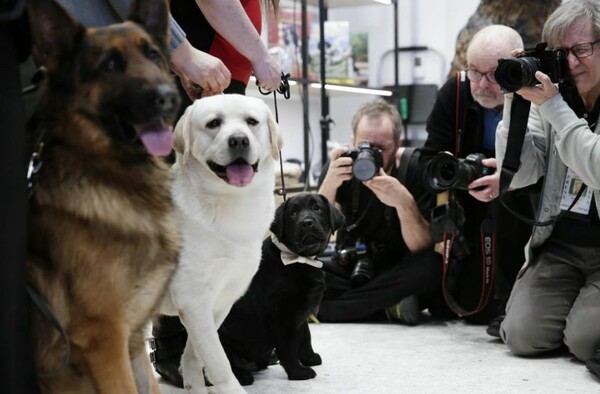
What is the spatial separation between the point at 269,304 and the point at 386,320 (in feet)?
3.86

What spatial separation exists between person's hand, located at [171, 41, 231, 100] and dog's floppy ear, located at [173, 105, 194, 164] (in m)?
0.09

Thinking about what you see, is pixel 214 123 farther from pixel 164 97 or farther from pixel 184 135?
pixel 164 97

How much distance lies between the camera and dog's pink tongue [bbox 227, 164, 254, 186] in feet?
6.24

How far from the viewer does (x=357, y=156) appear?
3.18m

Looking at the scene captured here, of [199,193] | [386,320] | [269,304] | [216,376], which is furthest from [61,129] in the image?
[386,320]

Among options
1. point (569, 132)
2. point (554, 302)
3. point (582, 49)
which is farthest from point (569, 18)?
point (554, 302)

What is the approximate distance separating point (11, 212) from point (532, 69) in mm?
1775

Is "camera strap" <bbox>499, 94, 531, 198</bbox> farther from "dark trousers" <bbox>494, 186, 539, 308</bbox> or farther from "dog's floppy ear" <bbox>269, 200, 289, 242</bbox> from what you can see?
"dog's floppy ear" <bbox>269, 200, 289, 242</bbox>

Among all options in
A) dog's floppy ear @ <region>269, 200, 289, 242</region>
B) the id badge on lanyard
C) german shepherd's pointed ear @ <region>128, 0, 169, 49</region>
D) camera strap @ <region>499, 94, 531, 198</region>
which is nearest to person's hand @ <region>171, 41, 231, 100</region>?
german shepherd's pointed ear @ <region>128, 0, 169, 49</region>

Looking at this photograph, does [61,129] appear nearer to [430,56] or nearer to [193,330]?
[193,330]

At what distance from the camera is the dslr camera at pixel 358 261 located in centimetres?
335

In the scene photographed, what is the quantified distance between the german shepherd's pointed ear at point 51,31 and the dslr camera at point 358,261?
2273 mm

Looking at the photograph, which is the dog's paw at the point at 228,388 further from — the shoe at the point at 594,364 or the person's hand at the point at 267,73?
the shoe at the point at 594,364

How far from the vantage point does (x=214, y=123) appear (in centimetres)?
193
